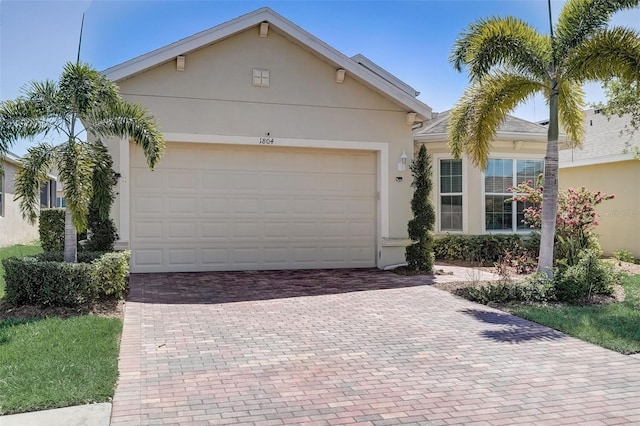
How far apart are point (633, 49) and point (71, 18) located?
878 centimetres

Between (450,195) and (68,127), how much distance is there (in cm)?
979

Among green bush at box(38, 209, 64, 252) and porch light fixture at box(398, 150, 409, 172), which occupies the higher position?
porch light fixture at box(398, 150, 409, 172)

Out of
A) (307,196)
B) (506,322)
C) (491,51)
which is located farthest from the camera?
(307,196)

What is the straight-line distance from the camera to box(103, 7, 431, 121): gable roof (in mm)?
10500

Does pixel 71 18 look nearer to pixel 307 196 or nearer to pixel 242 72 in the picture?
pixel 242 72

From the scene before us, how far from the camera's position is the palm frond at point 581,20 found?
8648 millimetres

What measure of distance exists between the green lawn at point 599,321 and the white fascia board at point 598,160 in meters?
7.29

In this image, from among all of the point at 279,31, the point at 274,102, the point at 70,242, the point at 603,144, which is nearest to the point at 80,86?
the point at 70,242

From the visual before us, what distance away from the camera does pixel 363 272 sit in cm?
→ 1193

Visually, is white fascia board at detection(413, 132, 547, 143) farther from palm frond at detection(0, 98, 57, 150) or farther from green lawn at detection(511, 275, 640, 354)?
palm frond at detection(0, 98, 57, 150)

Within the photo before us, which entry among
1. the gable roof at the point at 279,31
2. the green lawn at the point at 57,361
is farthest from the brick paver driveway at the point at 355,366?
the gable roof at the point at 279,31

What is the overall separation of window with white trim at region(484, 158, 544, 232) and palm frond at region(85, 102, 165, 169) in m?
9.29

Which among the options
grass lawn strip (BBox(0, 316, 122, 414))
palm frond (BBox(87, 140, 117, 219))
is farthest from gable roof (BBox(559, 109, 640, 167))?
grass lawn strip (BBox(0, 316, 122, 414))

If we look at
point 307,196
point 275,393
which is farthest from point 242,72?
point 275,393
